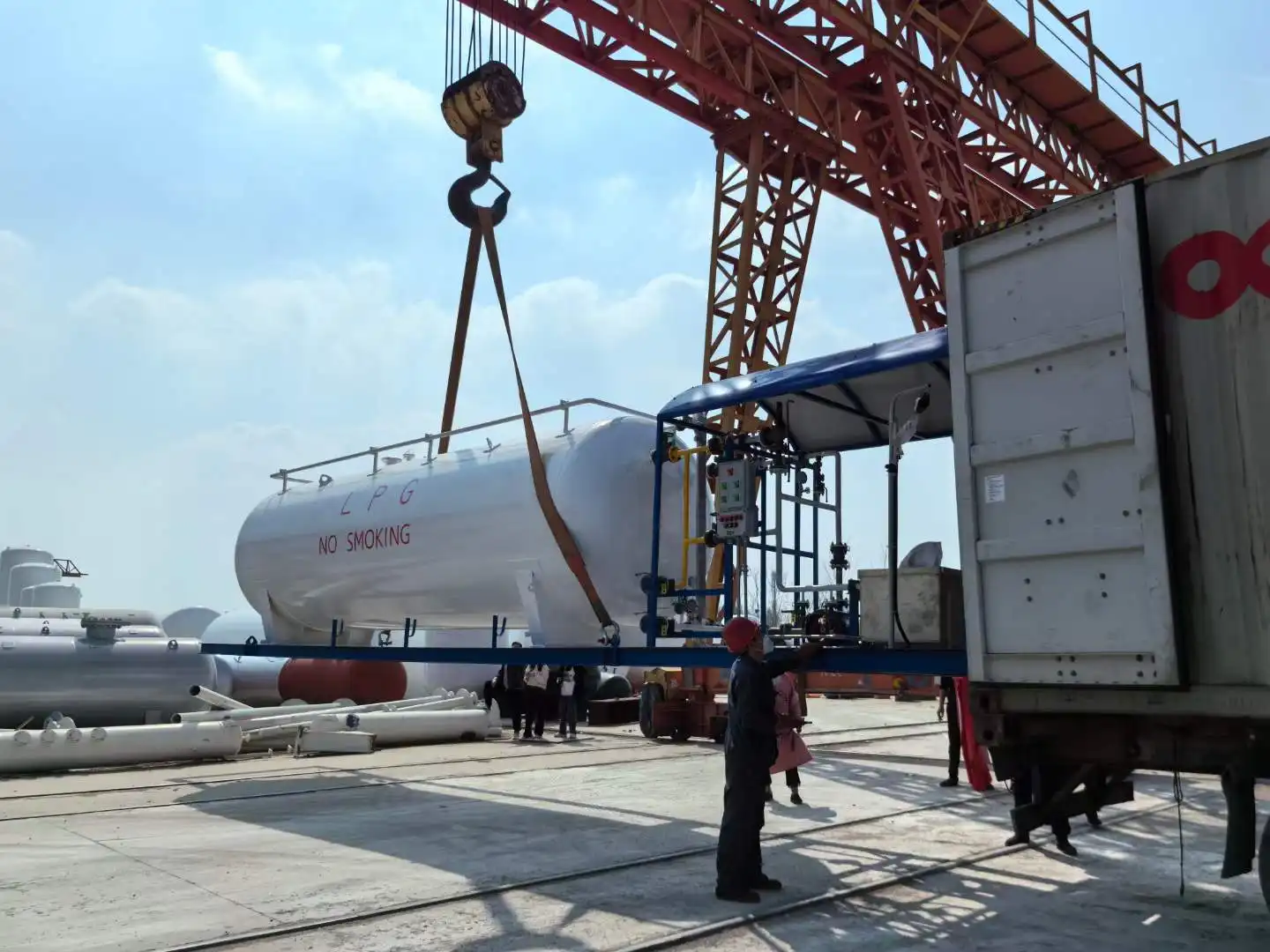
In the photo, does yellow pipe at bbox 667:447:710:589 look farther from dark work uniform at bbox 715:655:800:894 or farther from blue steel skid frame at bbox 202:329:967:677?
dark work uniform at bbox 715:655:800:894

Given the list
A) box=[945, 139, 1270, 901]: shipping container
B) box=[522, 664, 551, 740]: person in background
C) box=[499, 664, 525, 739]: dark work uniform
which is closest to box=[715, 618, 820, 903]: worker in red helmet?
box=[945, 139, 1270, 901]: shipping container

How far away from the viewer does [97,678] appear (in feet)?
49.8

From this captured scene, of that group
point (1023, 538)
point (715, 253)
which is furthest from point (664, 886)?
point (715, 253)

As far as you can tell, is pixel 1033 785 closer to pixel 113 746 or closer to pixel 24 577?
pixel 113 746

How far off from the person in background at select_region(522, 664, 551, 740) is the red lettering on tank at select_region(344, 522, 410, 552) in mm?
6234

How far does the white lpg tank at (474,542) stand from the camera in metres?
9.67

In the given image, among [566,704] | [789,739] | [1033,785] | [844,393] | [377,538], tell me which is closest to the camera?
[1033,785]

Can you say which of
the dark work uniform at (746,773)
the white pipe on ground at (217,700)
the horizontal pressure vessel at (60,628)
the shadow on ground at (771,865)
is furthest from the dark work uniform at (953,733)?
the horizontal pressure vessel at (60,628)

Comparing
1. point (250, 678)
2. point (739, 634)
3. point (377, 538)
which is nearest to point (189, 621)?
point (250, 678)

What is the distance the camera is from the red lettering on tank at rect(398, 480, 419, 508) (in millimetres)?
11336

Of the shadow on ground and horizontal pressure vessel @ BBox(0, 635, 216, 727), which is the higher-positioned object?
horizontal pressure vessel @ BBox(0, 635, 216, 727)

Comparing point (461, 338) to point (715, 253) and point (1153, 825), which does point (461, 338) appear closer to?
point (715, 253)

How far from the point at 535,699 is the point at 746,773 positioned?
11525 mm

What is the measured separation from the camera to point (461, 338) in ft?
39.2
